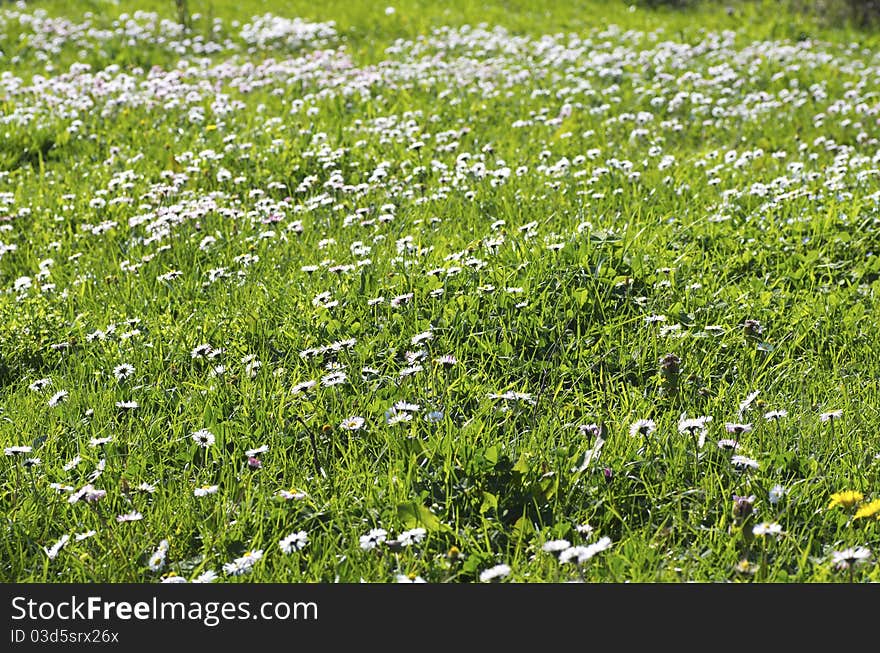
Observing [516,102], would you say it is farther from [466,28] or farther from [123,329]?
[123,329]

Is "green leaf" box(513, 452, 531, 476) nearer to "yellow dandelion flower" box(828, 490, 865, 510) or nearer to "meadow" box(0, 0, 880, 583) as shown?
"meadow" box(0, 0, 880, 583)

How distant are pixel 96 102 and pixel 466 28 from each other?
4918 mm

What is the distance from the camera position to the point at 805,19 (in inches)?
508

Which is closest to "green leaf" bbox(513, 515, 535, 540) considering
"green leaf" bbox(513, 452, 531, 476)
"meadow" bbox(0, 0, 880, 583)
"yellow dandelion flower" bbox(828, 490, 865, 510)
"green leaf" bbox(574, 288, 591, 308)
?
"meadow" bbox(0, 0, 880, 583)

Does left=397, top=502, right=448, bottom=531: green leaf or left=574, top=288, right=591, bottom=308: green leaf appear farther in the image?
left=574, top=288, right=591, bottom=308: green leaf

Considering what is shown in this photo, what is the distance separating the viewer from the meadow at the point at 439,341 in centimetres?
291

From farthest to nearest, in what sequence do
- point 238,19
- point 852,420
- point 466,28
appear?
point 238,19
point 466,28
point 852,420

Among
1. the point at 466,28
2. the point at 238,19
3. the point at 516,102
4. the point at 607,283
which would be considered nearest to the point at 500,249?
the point at 607,283

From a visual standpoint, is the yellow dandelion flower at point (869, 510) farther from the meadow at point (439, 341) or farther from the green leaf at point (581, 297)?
the green leaf at point (581, 297)

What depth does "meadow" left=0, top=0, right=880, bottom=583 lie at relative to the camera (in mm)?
2914

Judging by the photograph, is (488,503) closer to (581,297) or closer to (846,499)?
(846,499)

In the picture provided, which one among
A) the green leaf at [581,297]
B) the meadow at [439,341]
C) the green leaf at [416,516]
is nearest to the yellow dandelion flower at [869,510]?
the meadow at [439,341]

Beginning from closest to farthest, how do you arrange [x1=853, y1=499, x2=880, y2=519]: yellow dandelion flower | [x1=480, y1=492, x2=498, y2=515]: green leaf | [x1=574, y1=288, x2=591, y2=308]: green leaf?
[x1=853, y1=499, x2=880, y2=519]: yellow dandelion flower, [x1=480, y1=492, x2=498, y2=515]: green leaf, [x1=574, y1=288, x2=591, y2=308]: green leaf
